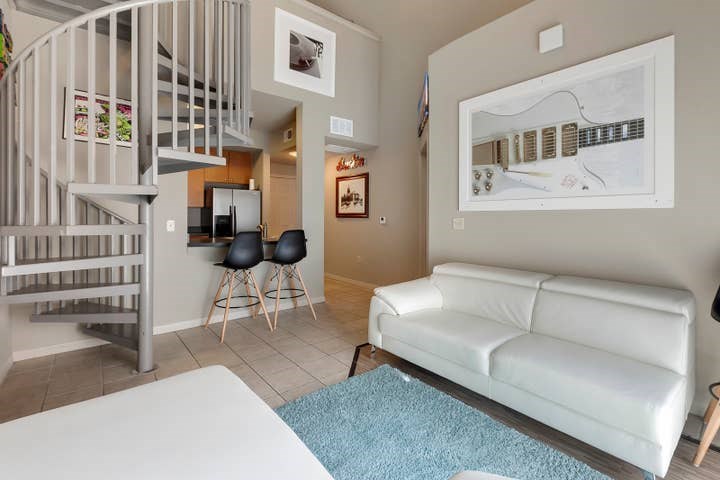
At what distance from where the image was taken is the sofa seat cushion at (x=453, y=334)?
2.03 m

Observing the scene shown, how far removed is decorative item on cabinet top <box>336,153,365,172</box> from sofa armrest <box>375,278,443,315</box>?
10.7ft

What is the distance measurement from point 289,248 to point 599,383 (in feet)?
9.77

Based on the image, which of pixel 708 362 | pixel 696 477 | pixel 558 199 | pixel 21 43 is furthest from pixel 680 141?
pixel 21 43

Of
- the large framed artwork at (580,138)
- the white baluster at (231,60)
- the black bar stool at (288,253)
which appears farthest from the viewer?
the black bar stool at (288,253)

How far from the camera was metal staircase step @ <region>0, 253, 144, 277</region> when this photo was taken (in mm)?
1882

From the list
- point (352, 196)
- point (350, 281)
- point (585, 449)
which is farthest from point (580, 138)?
point (350, 281)

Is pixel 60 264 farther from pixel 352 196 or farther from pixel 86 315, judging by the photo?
pixel 352 196

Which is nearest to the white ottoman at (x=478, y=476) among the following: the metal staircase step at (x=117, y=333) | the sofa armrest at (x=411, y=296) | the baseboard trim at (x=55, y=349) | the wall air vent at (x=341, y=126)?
the sofa armrest at (x=411, y=296)

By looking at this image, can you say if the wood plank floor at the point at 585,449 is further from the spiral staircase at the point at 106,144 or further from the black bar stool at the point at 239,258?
the spiral staircase at the point at 106,144

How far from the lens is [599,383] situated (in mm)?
1559

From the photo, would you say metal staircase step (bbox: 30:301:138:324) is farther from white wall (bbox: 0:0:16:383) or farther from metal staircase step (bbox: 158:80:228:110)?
metal staircase step (bbox: 158:80:228:110)

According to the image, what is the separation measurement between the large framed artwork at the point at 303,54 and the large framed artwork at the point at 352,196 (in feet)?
5.26

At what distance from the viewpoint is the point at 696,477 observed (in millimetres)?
1540

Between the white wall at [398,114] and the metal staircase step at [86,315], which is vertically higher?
the white wall at [398,114]
